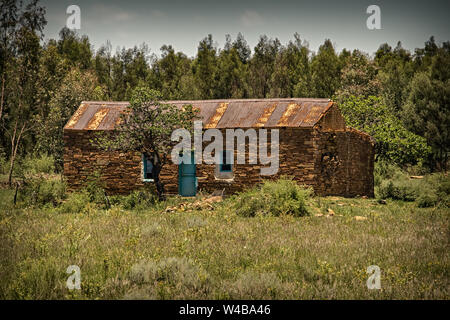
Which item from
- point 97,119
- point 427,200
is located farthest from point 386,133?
point 97,119

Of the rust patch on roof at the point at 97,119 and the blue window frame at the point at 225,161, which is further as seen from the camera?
the rust patch on roof at the point at 97,119

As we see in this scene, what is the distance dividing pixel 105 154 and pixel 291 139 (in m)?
7.58

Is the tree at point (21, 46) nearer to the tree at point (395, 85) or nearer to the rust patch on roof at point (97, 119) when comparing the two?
the rust patch on roof at point (97, 119)

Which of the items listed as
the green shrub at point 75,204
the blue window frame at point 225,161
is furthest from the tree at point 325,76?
the green shrub at point 75,204

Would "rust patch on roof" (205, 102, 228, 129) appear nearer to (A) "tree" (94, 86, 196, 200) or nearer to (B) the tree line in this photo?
(A) "tree" (94, 86, 196, 200)

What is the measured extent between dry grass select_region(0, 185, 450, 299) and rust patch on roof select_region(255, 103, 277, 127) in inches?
195

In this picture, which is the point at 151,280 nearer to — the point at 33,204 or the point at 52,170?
the point at 33,204

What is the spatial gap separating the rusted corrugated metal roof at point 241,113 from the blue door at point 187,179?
5.91 ft

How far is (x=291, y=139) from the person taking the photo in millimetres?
15805

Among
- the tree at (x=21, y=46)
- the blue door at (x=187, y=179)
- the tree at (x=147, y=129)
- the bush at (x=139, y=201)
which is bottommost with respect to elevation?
the bush at (x=139, y=201)

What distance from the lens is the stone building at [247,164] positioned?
1580 cm

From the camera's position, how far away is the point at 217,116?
17172 mm

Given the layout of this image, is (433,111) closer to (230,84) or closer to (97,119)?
(230,84)
